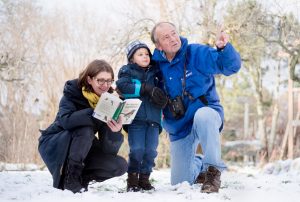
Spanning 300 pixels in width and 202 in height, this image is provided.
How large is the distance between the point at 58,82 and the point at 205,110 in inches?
344

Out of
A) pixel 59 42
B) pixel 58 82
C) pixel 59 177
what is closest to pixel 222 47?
pixel 59 177

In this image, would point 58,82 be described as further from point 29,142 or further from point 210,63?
point 210,63

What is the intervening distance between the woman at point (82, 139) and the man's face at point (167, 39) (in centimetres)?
48

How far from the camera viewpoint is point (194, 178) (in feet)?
12.4

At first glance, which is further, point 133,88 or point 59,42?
point 59,42

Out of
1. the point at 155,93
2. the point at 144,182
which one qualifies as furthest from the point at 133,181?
the point at 155,93

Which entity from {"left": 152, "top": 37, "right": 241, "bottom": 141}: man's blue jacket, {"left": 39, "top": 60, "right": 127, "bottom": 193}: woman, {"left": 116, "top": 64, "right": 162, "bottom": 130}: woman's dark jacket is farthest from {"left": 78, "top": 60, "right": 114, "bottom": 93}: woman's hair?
{"left": 152, "top": 37, "right": 241, "bottom": 141}: man's blue jacket

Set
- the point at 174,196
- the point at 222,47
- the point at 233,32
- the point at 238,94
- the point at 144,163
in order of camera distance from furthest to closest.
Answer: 1. the point at 238,94
2. the point at 233,32
3. the point at 144,163
4. the point at 222,47
5. the point at 174,196

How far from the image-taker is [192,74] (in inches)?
134

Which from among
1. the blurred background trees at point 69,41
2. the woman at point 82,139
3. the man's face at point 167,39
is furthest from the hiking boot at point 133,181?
the blurred background trees at point 69,41

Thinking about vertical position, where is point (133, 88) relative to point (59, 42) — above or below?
below

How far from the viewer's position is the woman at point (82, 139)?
3.24 meters

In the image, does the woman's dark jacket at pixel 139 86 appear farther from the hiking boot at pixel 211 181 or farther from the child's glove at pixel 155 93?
the hiking boot at pixel 211 181

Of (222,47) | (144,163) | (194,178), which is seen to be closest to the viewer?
(222,47)
